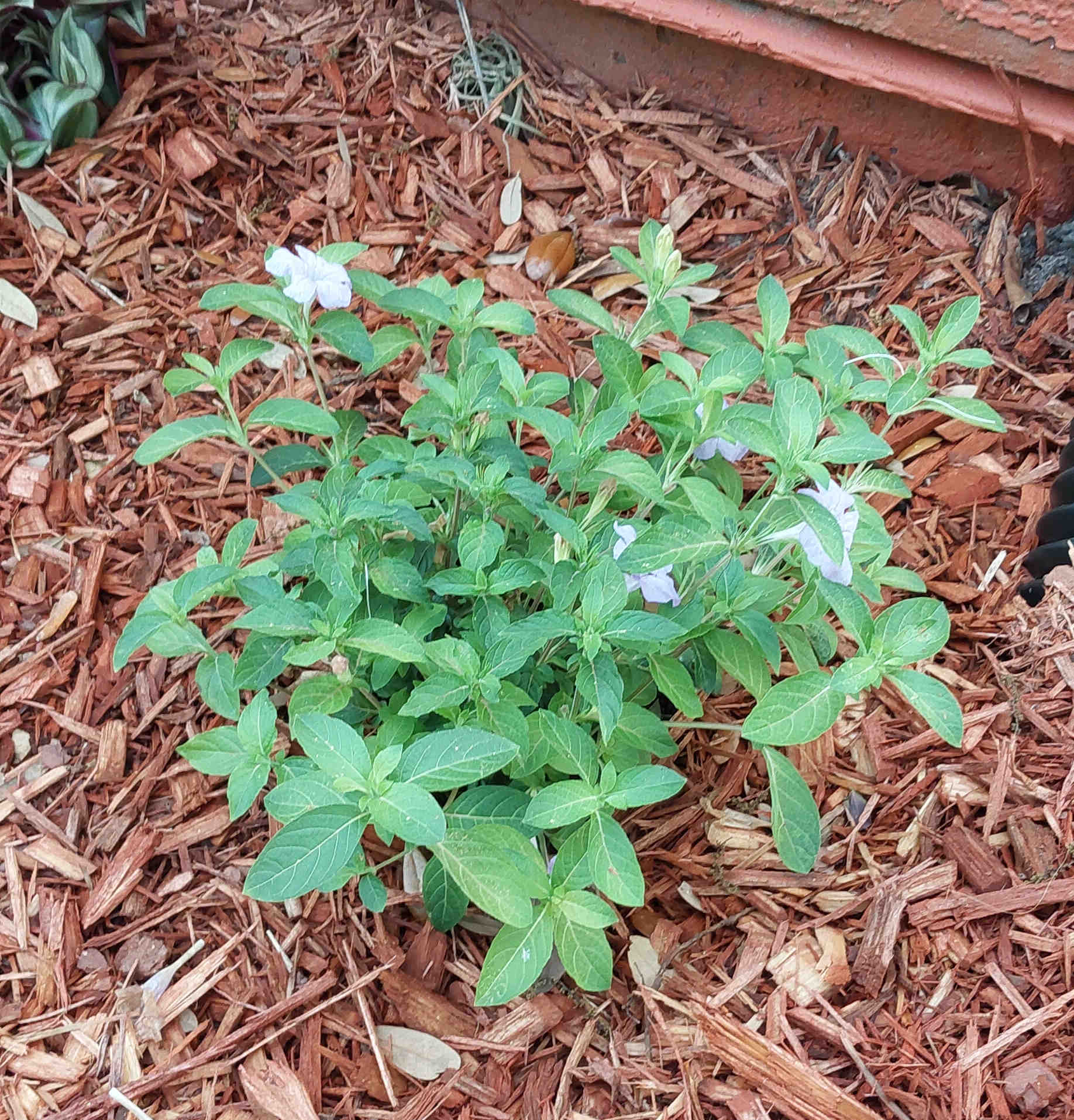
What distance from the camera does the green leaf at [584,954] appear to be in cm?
141

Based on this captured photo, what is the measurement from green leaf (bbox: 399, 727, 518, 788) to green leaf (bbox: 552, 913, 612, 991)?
0.33m

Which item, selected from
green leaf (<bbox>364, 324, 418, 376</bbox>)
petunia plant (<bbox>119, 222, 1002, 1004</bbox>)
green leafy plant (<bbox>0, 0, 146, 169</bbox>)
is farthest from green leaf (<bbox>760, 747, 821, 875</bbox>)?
green leafy plant (<bbox>0, 0, 146, 169</bbox>)

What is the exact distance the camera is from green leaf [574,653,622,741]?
4.50ft

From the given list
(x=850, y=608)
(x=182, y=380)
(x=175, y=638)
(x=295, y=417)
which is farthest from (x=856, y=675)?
(x=182, y=380)

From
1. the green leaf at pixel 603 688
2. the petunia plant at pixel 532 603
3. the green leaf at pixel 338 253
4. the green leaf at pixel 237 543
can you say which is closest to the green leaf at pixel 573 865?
the petunia plant at pixel 532 603

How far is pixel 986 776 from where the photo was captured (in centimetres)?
185

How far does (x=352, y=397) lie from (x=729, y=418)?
4.19ft

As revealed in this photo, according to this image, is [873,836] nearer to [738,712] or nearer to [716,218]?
[738,712]

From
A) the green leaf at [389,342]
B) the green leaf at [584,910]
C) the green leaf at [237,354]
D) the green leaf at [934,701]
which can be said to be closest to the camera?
the green leaf at [934,701]

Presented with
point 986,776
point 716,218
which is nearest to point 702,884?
point 986,776

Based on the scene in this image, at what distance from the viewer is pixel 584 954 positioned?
1420 millimetres

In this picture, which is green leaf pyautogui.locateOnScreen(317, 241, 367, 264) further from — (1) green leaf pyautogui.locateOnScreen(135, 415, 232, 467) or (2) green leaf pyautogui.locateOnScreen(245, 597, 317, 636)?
(2) green leaf pyautogui.locateOnScreen(245, 597, 317, 636)

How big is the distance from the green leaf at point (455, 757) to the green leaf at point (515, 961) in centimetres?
25

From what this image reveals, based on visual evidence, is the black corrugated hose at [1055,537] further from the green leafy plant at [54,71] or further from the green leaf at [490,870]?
the green leafy plant at [54,71]
